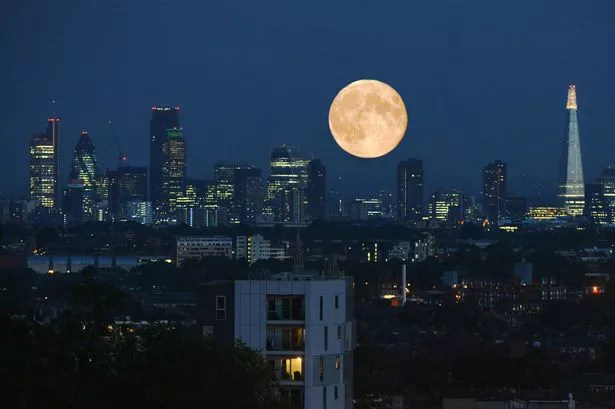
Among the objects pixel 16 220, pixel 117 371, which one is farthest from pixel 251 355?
pixel 16 220

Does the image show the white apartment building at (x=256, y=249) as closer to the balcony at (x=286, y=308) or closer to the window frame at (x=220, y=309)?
the window frame at (x=220, y=309)

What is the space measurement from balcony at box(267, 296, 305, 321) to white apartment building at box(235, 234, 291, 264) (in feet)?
361

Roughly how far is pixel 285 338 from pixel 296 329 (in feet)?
0.62

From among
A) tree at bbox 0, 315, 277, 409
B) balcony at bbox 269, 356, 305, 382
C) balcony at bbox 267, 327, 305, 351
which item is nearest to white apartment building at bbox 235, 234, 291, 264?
balcony at bbox 267, 327, 305, 351

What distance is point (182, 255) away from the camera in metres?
146

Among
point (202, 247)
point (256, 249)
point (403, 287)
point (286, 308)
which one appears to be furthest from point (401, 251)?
point (286, 308)

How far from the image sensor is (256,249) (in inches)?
5999

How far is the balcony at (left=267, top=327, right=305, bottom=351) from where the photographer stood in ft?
101

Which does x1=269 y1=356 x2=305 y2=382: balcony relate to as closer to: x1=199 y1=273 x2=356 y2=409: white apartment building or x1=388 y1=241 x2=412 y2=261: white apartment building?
x1=199 y1=273 x2=356 y2=409: white apartment building

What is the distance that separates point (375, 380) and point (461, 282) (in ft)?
222

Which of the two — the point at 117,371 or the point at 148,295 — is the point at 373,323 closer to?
the point at 148,295

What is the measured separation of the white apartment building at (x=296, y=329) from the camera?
30.5 metres

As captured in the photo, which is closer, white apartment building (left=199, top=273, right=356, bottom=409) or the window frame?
white apartment building (left=199, top=273, right=356, bottom=409)

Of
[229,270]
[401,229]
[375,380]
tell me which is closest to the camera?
[375,380]
